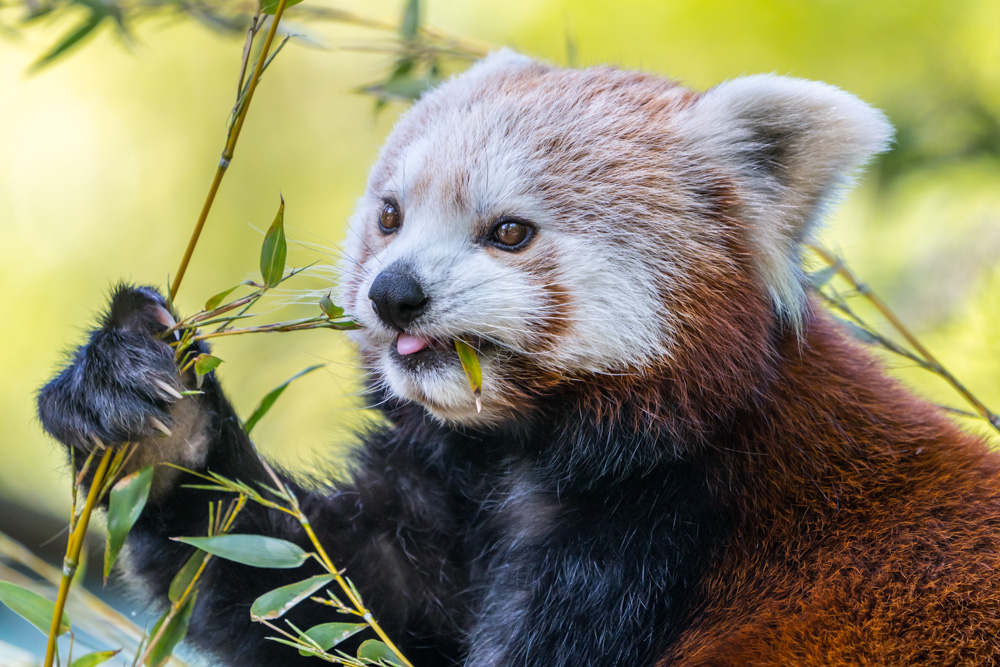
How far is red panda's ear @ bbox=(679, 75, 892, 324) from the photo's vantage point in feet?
6.41

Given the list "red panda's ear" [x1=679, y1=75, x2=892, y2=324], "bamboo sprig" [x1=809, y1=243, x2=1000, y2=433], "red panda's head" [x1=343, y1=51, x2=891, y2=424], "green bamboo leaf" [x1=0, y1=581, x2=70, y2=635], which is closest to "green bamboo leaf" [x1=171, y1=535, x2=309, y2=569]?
"green bamboo leaf" [x1=0, y1=581, x2=70, y2=635]

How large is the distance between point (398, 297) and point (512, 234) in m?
0.31

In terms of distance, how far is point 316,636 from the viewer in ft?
5.59

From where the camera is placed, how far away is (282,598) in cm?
163

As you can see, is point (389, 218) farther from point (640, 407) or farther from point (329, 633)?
point (329, 633)

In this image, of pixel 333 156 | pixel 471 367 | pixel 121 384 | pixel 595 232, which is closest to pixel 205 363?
pixel 121 384

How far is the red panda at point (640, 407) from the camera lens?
1.79 metres

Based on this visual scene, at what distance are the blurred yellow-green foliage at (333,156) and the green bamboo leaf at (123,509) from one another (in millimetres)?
1737

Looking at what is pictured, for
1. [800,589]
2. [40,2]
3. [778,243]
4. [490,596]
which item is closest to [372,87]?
[40,2]

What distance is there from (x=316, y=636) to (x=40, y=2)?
1.98 metres

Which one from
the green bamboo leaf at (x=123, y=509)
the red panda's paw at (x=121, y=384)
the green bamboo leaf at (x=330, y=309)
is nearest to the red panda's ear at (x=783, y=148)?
the green bamboo leaf at (x=330, y=309)

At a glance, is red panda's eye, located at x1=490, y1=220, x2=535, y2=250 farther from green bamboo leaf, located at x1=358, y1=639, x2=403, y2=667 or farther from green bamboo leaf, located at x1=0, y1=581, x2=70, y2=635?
green bamboo leaf, located at x1=0, y1=581, x2=70, y2=635

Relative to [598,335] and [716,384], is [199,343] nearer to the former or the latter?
[598,335]

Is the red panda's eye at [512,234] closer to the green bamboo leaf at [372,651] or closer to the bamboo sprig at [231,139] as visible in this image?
the bamboo sprig at [231,139]
